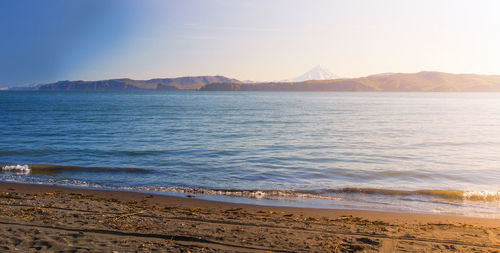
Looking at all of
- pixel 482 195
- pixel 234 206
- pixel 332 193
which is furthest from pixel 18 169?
pixel 482 195

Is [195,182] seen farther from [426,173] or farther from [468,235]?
[426,173]

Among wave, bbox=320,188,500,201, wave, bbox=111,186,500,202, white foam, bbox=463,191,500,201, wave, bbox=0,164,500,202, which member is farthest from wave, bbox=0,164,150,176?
white foam, bbox=463,191,500,201

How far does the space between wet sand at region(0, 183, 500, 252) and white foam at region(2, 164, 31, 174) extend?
484cm

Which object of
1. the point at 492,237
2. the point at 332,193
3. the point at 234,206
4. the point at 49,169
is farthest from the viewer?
the point at 49,169

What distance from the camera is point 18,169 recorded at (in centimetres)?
1396

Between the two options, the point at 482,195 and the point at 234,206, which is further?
the point at 482,195

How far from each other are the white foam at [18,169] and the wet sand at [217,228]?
4.84 metres

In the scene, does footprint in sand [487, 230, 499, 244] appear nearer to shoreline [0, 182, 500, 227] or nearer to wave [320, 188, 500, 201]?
shoreline [0, 182, 500, 227]

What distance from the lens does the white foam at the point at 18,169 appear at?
13.8 metres

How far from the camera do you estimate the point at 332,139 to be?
76.8 ft

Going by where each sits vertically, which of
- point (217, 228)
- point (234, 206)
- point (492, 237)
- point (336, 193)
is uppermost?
point (217, 228)

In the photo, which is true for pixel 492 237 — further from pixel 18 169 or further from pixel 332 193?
pixel 18 169

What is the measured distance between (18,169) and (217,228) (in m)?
12.0

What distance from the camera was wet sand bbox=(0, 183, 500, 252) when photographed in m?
5.55
